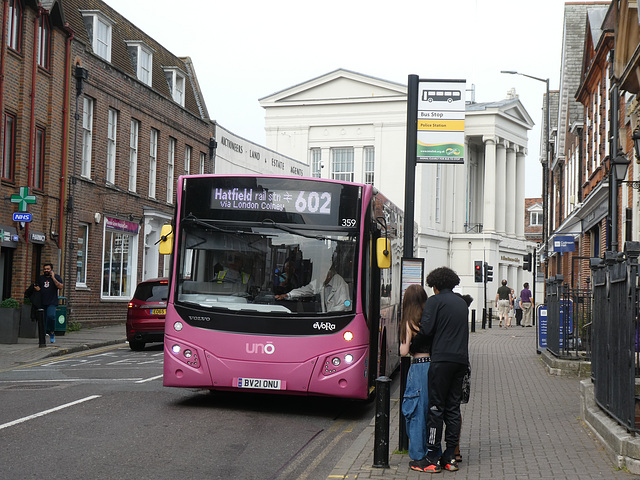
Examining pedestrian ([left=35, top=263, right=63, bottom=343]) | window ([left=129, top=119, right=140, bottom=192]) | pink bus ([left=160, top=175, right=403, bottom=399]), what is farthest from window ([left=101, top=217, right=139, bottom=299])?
pink bus ([left=160, top=175, right=403, bottom=399])

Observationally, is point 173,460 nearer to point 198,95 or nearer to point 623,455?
point 623,455

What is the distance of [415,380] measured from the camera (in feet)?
26.9

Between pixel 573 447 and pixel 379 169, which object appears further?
pixel 379 169

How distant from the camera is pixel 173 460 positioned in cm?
827

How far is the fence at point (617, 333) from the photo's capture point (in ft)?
25.2

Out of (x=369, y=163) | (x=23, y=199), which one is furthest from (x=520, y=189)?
(x=23, y=199)

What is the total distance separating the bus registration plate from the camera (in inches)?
431

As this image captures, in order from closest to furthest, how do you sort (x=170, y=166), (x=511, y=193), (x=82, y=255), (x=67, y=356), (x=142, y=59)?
(x=67, y=356) < (x=82, y=255) < (x=142, y=59) < (x=170, y=166) < (x=511, y=193)

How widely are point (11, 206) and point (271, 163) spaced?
22.2m

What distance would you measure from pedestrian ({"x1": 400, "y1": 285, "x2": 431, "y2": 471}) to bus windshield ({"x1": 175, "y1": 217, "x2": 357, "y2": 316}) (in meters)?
2.91

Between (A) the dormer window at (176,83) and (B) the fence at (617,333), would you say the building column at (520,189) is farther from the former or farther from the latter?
(B) the fence at (617,333)

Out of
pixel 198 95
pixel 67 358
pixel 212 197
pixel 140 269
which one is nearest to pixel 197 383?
pixel 212 197

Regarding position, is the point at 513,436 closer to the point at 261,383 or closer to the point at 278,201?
the point at 261,383

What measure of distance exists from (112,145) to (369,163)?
40.6m
